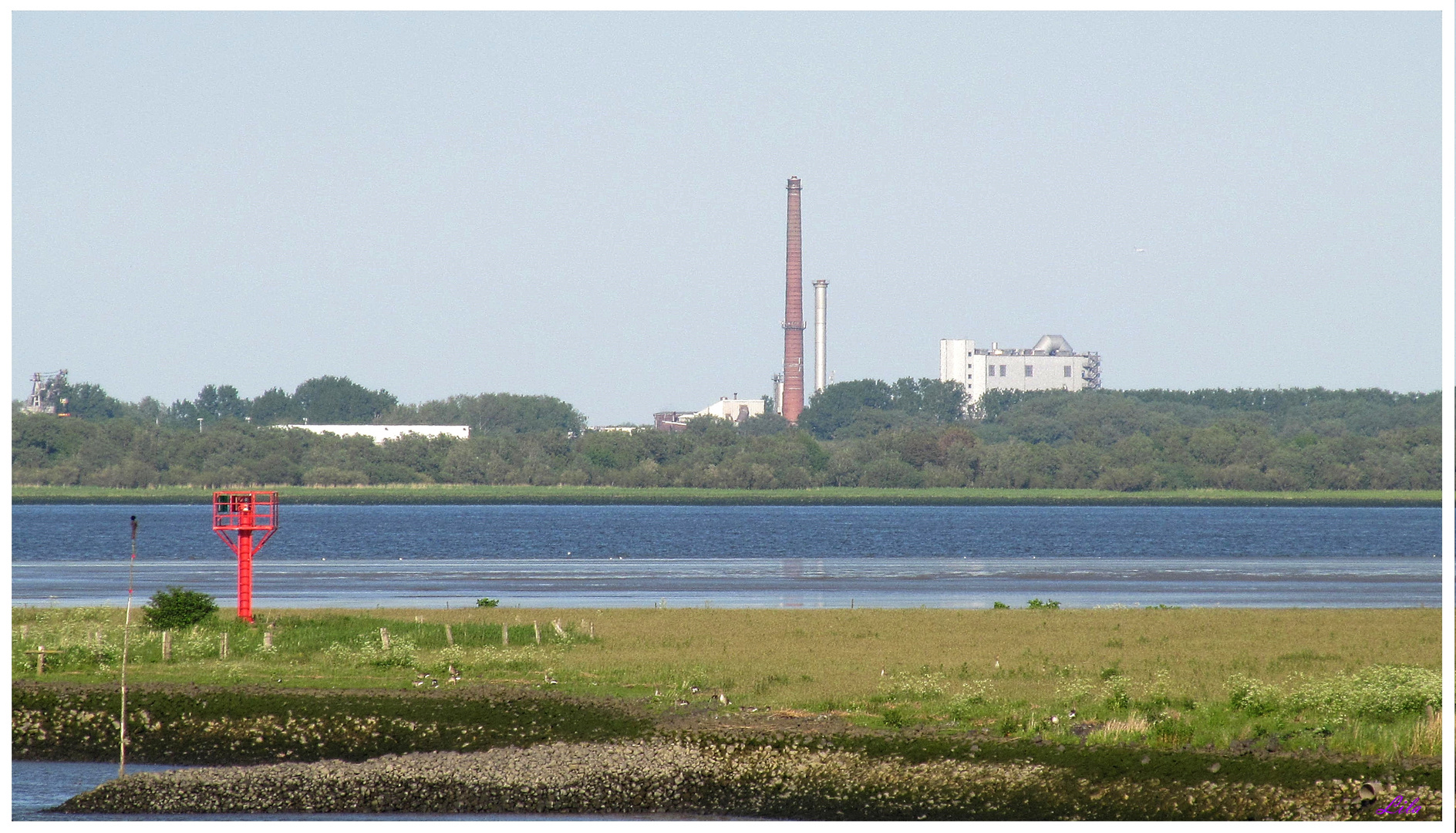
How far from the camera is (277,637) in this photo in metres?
44.4

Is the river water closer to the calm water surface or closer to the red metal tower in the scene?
the calm water surface

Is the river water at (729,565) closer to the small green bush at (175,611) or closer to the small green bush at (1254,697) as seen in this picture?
the small green bush at (175,611)

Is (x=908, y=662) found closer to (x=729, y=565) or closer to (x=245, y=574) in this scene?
(x=245, y=574)

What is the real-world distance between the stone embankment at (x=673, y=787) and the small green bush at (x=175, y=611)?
56.1 feet

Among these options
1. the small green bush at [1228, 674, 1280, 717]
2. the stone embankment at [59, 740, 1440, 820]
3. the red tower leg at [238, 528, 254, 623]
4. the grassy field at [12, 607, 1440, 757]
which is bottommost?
the stone embankment at [59, 740, 1440, 820]

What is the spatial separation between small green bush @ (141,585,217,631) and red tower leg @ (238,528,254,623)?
1.55 metres

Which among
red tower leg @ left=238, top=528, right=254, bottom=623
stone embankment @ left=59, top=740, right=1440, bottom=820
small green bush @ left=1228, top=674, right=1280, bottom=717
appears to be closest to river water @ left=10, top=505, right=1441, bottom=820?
stone embankment @ left=59, top=740, right=1440, bottom=820

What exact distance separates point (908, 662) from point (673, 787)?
1354cm

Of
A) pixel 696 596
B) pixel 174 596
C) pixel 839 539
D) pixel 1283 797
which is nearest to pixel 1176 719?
pixel 1283 797

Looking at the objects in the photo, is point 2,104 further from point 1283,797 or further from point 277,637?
point 277,637

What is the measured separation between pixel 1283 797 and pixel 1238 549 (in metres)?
95.5

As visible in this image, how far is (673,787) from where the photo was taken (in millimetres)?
28109

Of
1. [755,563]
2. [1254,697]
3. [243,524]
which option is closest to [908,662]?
[1254,697]

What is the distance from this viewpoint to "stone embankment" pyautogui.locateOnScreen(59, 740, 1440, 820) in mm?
26234
